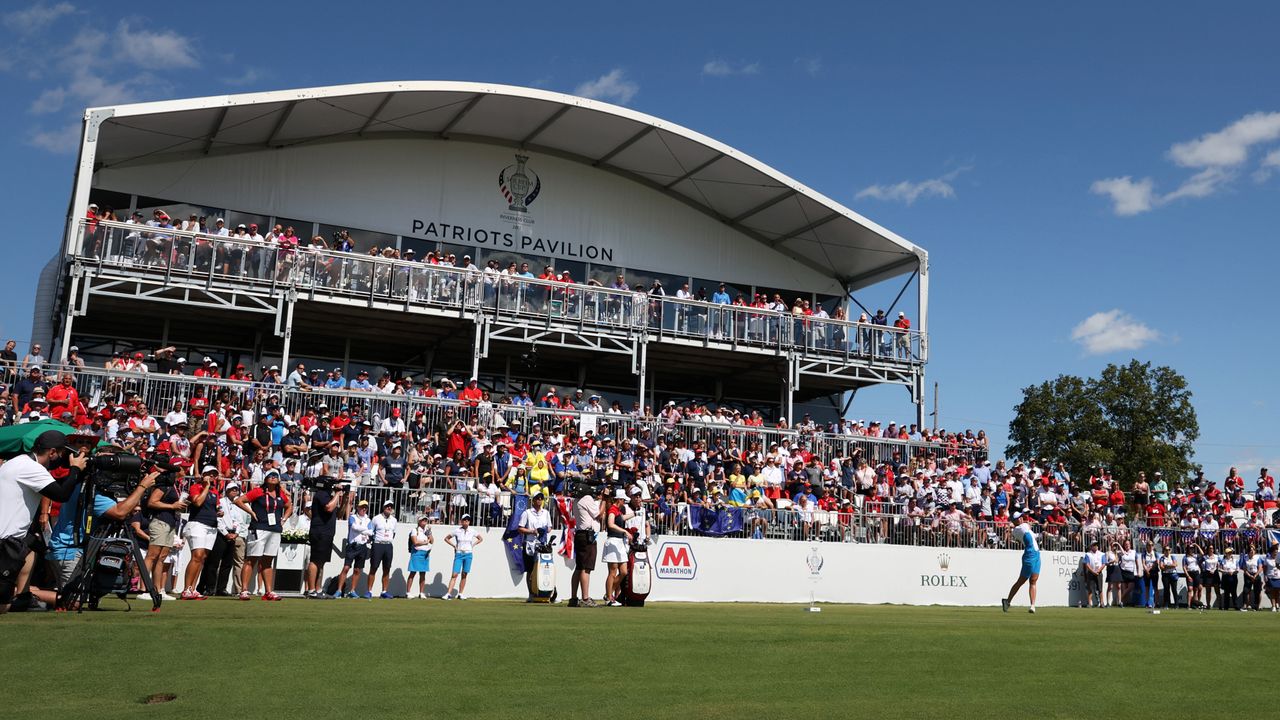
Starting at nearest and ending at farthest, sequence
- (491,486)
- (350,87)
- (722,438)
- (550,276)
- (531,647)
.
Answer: (531,647) < (491,486) < (722,438) < (350,87) < (550,276)

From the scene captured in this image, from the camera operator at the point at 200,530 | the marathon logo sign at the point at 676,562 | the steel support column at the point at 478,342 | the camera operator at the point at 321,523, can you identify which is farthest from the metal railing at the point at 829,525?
the steel support column at the point at 478,342

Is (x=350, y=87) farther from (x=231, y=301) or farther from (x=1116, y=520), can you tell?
(x=1116, y=520)

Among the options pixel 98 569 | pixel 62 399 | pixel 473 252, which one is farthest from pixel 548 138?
pixel 98 569

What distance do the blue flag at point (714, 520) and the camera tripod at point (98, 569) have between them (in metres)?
12.3

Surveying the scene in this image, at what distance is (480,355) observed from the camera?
91.8 ft

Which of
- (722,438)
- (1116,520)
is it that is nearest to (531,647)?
(722,438)

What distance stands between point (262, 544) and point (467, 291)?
13180 mm

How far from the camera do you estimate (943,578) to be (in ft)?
79.4

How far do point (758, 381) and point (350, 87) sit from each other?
1521 cm

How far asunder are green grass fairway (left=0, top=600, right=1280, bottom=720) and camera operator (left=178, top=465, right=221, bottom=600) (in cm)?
256

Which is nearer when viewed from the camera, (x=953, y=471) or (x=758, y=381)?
(x=953, y=471)

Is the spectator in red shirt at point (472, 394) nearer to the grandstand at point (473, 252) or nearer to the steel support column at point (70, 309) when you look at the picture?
the grandstand at point (473, 252)

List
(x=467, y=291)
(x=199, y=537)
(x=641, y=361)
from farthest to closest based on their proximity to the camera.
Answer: (x=641, y=361) → (x=467, y=291) → (x=199, y=537)

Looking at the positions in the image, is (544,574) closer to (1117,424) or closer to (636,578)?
(636,578)
